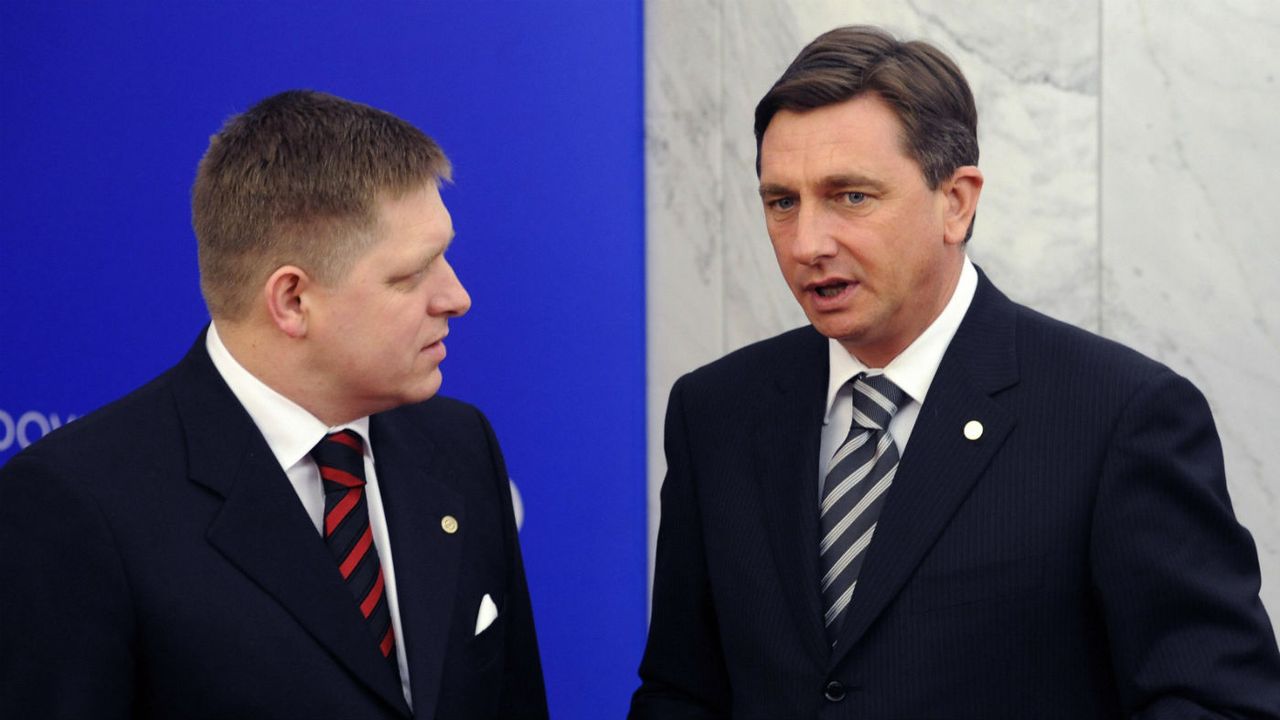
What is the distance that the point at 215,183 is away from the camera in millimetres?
2533

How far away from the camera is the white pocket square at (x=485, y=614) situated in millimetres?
2613

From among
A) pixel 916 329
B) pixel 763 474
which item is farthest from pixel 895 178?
pixel 763 474

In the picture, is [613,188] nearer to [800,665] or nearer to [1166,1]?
[1166,1]

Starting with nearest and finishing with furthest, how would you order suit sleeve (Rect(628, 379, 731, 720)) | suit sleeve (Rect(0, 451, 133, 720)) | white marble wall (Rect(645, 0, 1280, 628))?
suit sleeve (Rect(0, 451, 133, 720)), suit sleeve (Rect(628, 379, 731, 720)), white marble wall (Rect(645, 0, 1280, 628))

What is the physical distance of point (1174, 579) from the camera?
2240 millimetres

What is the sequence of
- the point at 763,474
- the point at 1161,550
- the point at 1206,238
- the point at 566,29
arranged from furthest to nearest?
the point at 566,29 → the point at 1206,238 → the point at 763,474 → the point at 1161,550

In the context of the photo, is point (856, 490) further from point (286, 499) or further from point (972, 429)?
point (286, 499)

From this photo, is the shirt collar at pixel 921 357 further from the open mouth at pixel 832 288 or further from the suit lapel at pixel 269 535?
the suit lapel at pixel 269 535

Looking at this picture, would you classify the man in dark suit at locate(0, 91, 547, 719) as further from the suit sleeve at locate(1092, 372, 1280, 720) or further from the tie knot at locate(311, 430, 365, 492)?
the suit sleeve at locate(1092, 372, 1280, 720)

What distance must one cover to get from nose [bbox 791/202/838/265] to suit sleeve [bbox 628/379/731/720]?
488 millimetres

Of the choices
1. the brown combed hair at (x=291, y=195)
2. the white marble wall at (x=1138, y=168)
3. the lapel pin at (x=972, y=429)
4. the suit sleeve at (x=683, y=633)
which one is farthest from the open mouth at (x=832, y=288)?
the white marble wall at (x=1138, y=168)

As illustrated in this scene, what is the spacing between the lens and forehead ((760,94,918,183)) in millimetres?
2480

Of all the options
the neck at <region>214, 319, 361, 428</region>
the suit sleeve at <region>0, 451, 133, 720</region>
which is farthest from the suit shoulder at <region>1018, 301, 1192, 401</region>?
the suit sleeve at <region>0, 451, 133, 720</region>

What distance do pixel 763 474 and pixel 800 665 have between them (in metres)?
0.35
